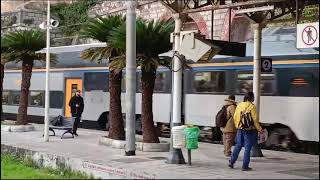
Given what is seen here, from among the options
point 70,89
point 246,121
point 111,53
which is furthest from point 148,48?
point 70,89

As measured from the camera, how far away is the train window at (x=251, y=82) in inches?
671

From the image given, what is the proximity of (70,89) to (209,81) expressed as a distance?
761cm

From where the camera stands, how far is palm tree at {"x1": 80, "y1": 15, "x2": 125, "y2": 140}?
15.9 metres

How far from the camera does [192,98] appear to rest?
19.3 meters

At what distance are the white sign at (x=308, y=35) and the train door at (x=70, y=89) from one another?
13150 mm

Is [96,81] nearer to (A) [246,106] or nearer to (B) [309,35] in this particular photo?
(A) [246,106]

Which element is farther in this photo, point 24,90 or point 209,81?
point 24,90

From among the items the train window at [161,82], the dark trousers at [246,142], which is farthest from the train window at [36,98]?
the dark trousers at [246,142]

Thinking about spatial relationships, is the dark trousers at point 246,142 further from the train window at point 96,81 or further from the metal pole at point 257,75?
the train window at point 96,81

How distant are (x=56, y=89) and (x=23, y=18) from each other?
16.8 metres

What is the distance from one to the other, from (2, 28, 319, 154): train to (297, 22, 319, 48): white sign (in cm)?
400

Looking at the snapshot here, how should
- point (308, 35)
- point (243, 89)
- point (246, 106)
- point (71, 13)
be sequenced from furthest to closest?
1. point (71, 13)
2. point (243, 89)
3. point (308, 35)
4. point (246, 106)

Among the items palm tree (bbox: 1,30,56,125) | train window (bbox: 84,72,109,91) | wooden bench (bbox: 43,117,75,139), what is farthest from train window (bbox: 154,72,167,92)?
palm tree (bbox: 1,30,56,125)

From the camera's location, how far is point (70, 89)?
2419 cm
